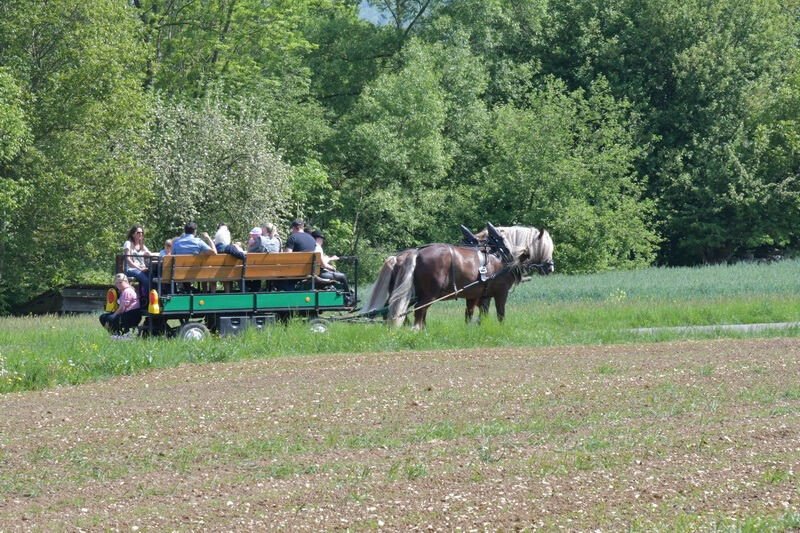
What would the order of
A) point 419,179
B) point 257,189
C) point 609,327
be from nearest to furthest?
point 609,327 < point 257,189 < point 419,179

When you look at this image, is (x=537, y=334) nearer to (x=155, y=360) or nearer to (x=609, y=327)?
(x=609, y=327)

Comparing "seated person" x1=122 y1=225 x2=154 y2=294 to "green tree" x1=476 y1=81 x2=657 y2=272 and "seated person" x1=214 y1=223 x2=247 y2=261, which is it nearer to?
"seated person" x1=214 y1=223 x2=247 y2=261

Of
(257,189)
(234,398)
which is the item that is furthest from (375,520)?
(257,189)

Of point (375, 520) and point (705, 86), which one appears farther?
point (705, 86)

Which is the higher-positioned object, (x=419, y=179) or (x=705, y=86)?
(x=705, y=86)

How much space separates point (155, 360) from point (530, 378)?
16.3 feet

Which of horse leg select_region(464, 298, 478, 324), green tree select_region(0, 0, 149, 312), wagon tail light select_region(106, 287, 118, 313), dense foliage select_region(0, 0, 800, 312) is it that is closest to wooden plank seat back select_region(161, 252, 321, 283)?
wagon tail light select_region(106, 287, 118, 313)

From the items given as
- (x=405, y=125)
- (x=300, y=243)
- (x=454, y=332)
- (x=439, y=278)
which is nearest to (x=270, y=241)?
(x=300, y=243)

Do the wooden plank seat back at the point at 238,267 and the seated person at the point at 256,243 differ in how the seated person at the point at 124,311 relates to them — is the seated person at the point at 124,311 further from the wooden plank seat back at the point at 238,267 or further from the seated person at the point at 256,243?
the seated person at the point at 256,243

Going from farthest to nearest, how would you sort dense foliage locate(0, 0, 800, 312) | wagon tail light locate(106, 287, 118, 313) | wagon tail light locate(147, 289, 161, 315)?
dense foliage locate(0, 0, 800, 312)
wagon tail light locate(106, 287, 118, 313)
wagon tail light locate(147, 289, 161, 315)

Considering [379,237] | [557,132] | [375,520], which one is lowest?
[375,520]

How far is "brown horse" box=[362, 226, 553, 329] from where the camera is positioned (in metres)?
18.7

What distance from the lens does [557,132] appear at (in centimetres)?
4131

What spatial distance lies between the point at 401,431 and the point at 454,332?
305 inches
